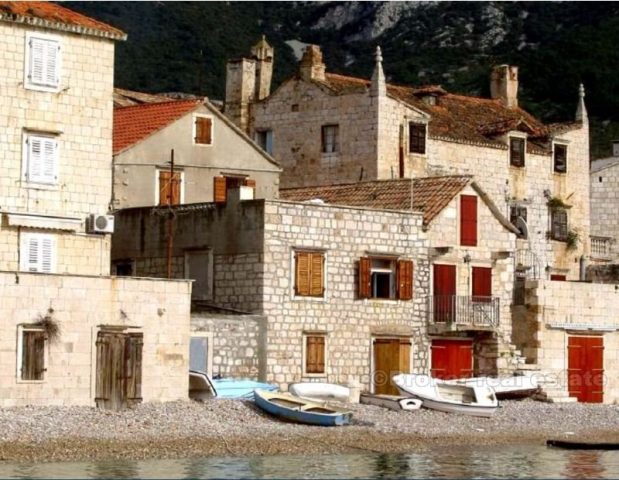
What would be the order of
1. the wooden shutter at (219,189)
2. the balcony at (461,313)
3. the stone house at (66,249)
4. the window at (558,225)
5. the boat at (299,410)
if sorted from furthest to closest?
the window at (558,225) < the wooden shutter at (219,189) < the balcony at (461,313) < the boat at (299,410) < the stone house at (66,249)

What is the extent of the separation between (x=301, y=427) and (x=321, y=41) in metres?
84.4

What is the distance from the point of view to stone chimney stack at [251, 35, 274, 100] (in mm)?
70125

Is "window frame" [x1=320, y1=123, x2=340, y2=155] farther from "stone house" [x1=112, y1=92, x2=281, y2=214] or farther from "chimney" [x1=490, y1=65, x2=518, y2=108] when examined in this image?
"chimney" [x1=490, y1=65, x2=518, y2=108]

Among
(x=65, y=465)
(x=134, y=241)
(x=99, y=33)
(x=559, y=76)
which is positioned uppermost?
(x=559, y=76)

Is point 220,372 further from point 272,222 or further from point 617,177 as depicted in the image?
point 617,177

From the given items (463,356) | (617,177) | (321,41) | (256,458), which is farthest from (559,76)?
(256,458)

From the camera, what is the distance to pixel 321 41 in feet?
423

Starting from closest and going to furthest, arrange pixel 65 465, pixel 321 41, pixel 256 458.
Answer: pixel 65 465 < pixel 256 458 < pixel 321 41

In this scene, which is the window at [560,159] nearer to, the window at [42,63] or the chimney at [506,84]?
the chimney at [506,84]

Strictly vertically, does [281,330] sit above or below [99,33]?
below

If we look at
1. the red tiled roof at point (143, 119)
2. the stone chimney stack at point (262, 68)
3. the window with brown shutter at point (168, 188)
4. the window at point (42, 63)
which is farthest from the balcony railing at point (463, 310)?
the stone chimney stack at point (262, 68)

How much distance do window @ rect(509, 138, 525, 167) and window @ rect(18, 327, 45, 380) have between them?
98.4 feet

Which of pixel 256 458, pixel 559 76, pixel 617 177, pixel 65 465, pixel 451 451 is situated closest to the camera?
pixel 65 465

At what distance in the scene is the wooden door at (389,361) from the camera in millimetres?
53219
